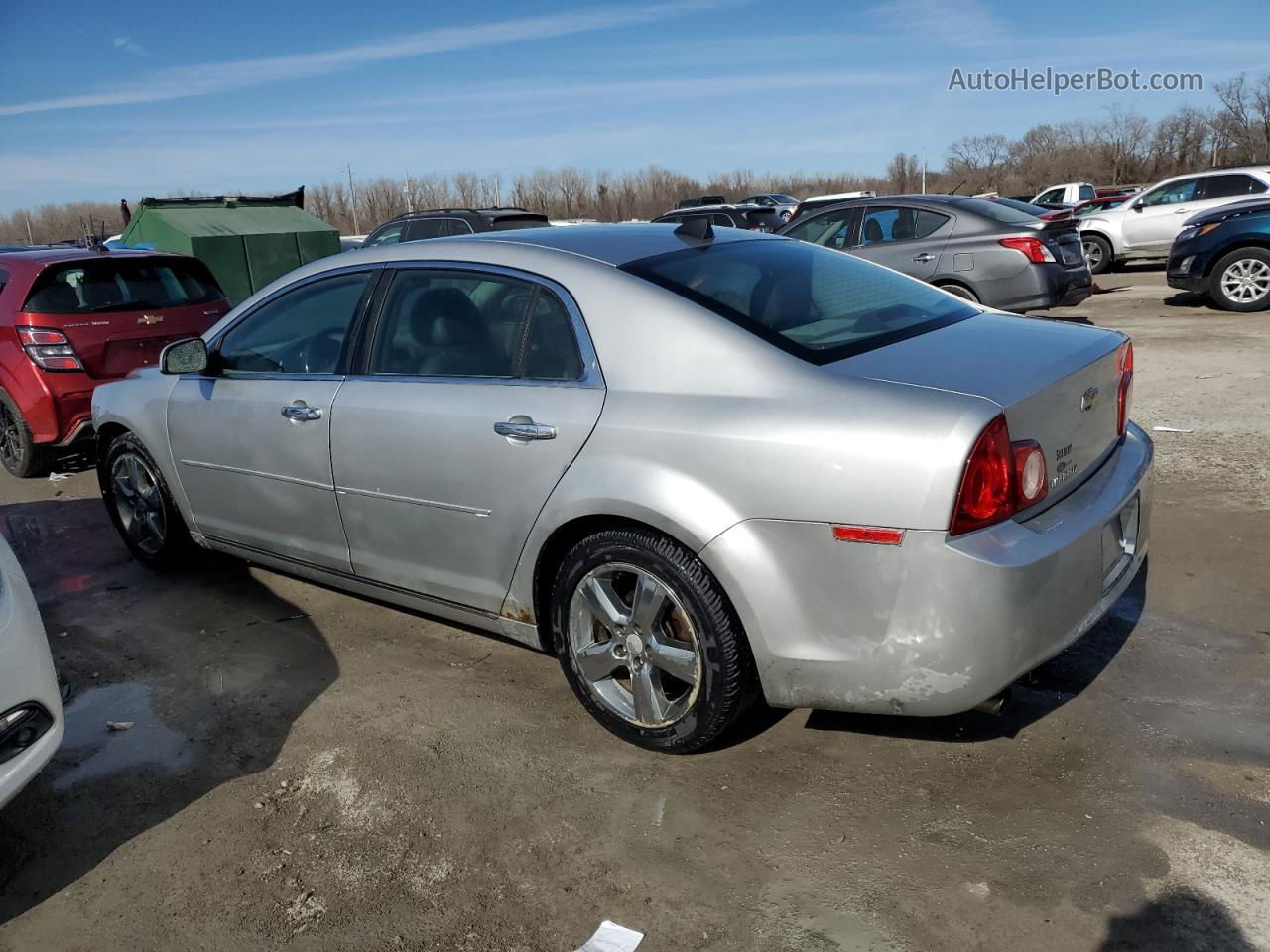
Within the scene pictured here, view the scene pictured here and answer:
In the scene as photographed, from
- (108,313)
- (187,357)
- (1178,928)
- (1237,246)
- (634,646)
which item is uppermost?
(108,313)

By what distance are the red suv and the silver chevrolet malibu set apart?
3.19m

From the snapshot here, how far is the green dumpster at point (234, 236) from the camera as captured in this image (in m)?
15.1

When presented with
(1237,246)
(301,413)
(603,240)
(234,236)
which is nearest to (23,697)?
(301,413)

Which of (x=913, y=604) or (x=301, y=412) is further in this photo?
(x=301, y=412)

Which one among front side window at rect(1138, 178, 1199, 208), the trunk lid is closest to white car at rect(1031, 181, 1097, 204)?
front side window at rect(1138, 178, 1199, 208)

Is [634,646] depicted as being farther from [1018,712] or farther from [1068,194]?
[1068,194]

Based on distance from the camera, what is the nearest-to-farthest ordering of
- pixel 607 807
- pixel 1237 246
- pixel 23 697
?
pixel 23 697 < pixel 607 807 < pixel 1237 246

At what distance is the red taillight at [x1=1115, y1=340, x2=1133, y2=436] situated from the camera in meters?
3.22

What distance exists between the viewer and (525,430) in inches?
126

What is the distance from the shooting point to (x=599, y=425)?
3.05m

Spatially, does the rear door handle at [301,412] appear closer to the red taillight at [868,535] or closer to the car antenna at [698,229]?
the car antenna at [698,229]

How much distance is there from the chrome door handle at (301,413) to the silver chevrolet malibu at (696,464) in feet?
0.05

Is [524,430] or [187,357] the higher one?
[187,357]

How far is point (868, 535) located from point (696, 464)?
0.53 metres
